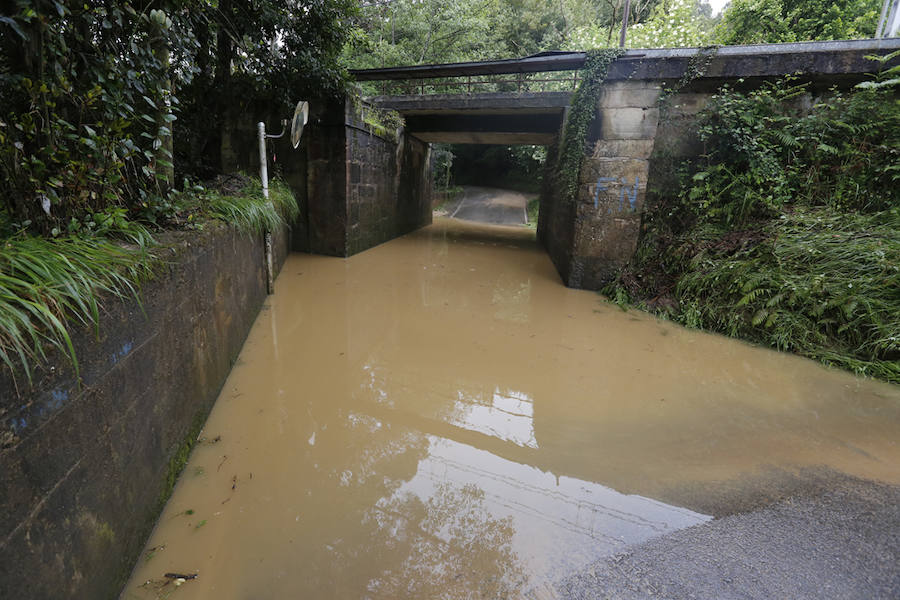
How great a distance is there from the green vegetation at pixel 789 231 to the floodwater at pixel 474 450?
0.45 m

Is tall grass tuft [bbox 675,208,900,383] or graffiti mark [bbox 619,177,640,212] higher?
graffiti mark [bbox 619,177,640,212]

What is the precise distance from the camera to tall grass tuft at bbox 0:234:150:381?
1071 mm

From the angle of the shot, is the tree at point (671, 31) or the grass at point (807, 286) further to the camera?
the tree at point (671, 31)

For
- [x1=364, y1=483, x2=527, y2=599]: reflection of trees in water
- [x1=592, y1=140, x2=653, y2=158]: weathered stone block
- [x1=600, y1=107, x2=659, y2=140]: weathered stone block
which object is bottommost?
[x1=364, y1=483, x2=527, y2=599]: reflection of trees in water

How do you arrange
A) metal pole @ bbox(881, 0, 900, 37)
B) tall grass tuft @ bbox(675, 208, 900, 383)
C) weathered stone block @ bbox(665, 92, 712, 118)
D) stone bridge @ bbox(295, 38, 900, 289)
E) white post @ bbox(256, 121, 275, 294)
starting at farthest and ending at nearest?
metal pole @ bbox(881, 0, 900, 37)
weathered stone block @ bbox(665, 92, 712, 118)
stone bridge @ bbox(295, 38, 900, 289)
white post @ bbox(256, 121, 275, 294)
tall grass tuft @ bbox(675, 208, 900, 383)

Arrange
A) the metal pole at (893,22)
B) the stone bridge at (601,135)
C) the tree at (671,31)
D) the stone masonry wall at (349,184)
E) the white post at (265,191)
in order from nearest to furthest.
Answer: the white post at (265,191), the stone bridge at (601,135), the stone masonry wall at (349,184), the metal pole at (893,22), the tree at (671,31)

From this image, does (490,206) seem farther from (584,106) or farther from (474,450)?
(474,450)

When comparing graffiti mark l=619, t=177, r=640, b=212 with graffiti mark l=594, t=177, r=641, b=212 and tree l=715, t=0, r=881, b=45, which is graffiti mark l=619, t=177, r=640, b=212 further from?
tree l=715, t=0, r=881, b=45

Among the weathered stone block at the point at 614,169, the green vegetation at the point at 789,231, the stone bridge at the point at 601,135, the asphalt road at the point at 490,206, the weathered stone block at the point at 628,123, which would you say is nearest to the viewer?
the green vegetation at the point at 789,231

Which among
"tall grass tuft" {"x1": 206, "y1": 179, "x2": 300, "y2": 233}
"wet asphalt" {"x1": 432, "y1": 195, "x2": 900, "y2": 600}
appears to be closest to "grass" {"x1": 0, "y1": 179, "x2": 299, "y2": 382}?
"tall grass tuft" {"x1": 206, "y1": 179, "x2": 300, "y2": 233}

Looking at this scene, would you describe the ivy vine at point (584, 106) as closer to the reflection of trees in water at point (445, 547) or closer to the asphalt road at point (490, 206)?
the reflection of trees in water at point (445, 547)

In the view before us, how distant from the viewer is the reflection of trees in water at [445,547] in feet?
4.94

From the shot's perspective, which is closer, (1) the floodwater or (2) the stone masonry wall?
(1) the floodwater

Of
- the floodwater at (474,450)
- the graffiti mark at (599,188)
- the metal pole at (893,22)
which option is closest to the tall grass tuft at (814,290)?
the floodwater at (474,450)
